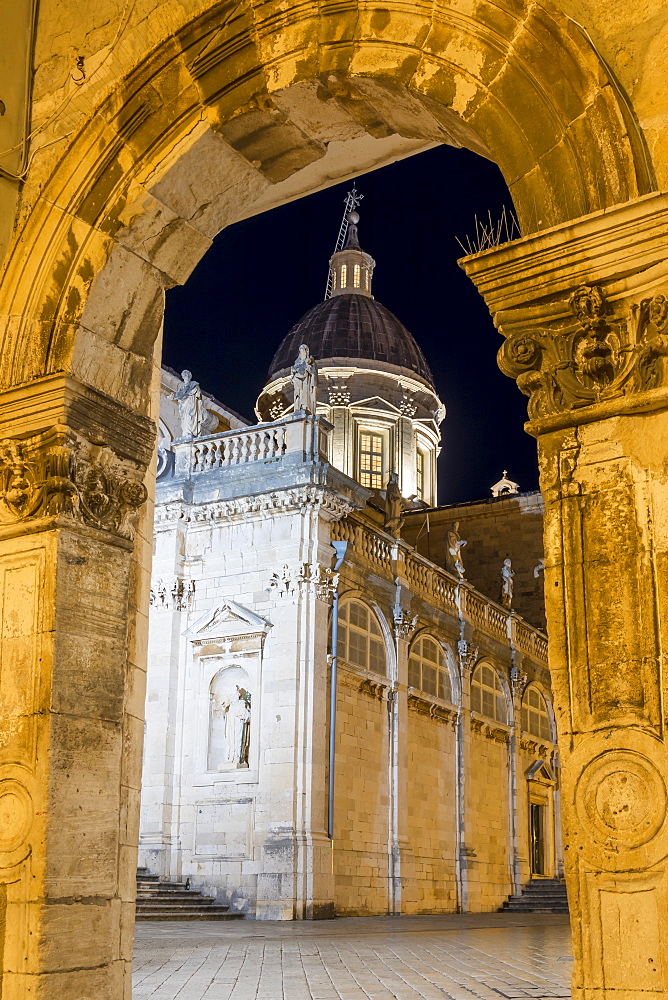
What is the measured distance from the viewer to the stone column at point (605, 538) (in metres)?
3.72

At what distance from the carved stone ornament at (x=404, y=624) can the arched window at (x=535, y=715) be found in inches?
364

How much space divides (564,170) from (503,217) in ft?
1.28

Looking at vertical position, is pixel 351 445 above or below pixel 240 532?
above

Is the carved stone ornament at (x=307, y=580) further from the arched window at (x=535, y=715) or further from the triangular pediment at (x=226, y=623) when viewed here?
the arched window at (x=535, y=715)

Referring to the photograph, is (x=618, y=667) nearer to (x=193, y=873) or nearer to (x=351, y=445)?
(x=193, y=873)

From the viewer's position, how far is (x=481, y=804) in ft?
88.3

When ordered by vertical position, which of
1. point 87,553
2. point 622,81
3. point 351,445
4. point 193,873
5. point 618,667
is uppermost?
point 351,445

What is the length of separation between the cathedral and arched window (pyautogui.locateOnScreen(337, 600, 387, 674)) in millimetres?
52

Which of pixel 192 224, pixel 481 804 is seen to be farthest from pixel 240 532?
pixel 192 224

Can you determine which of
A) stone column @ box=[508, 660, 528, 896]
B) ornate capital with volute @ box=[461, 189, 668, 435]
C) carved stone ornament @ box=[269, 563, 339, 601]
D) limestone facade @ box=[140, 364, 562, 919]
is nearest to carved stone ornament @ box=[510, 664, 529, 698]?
stone column @ box=[508, 660, 528, 896]

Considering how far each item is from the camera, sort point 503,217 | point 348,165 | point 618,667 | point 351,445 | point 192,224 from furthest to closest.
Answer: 1. point 351,445
2. point 348,165
3. point 192,224
4. point 503,217
5. point 618,667

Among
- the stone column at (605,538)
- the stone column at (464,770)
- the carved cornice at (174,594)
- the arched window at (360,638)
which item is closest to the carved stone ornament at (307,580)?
the arched window at (360,638)

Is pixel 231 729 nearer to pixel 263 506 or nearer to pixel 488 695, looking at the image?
pixel 263 506

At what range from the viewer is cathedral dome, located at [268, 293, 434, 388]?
36031mm
